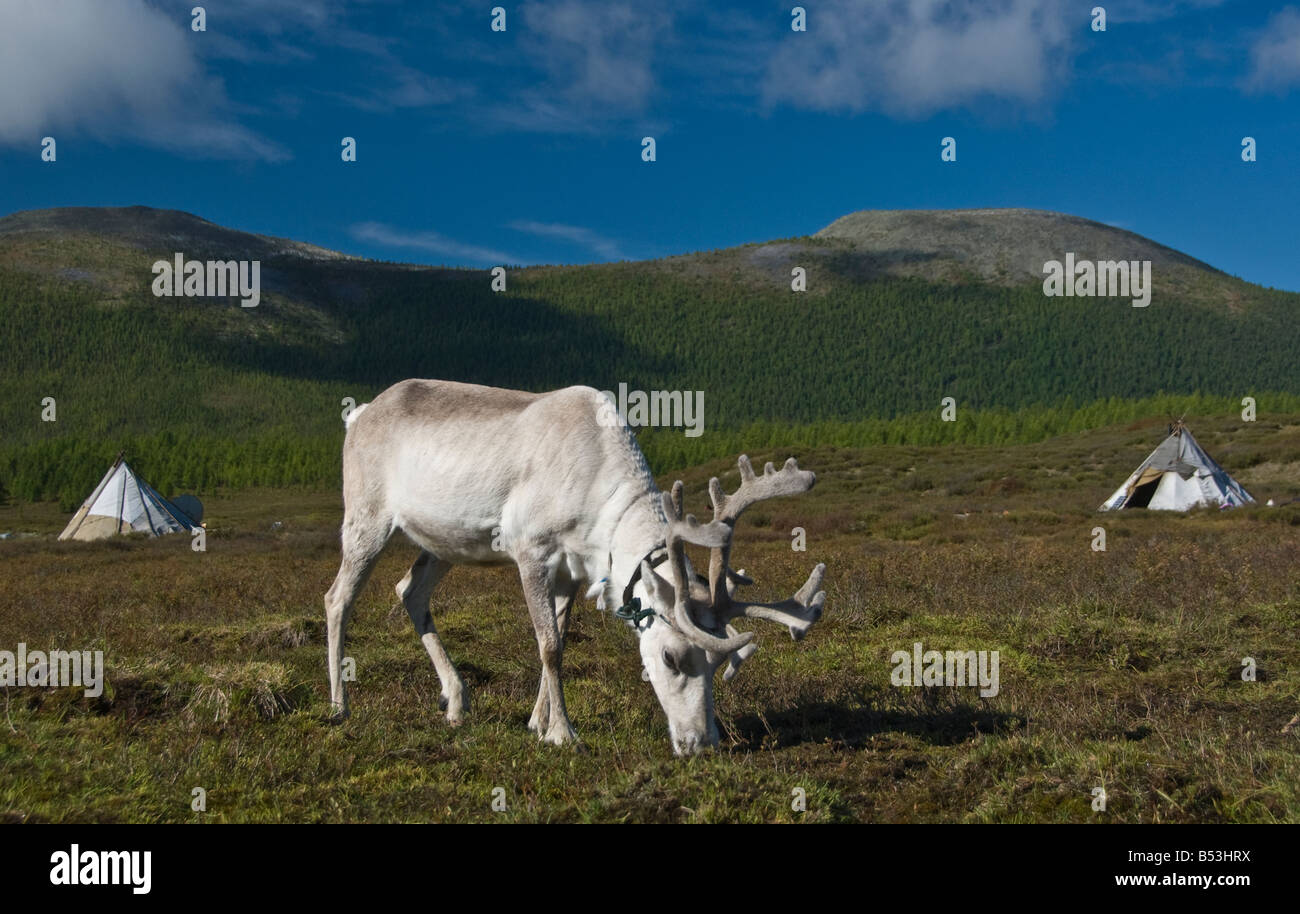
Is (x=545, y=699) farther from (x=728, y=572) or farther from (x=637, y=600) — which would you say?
(x=728, y=572)

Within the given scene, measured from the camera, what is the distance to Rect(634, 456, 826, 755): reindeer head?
20.6 feet

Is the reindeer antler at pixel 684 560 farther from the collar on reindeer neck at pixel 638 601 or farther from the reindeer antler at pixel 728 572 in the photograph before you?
the collar on reindeer neck at pixel 638 601

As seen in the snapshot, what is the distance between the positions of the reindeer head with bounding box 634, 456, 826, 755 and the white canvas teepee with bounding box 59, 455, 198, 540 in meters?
34.9

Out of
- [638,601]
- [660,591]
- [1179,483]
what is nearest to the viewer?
[660,591]

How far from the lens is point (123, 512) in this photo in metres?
36.9

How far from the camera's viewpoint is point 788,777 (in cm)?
573

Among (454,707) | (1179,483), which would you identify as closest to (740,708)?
(454,707)

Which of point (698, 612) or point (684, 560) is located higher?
point (684, 560)

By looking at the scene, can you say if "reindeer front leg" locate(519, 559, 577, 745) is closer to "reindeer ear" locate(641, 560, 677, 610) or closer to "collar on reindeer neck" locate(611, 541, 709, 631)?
"collar on reindeer neck" locate(611, 541, 709, 631)

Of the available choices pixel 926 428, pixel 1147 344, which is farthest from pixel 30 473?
pixel 1147 344

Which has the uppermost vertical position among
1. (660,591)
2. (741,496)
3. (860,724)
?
(741,496)

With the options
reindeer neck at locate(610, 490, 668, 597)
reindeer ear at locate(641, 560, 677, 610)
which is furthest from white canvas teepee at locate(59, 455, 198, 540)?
reindeer ear at locate(641, 560, 677, 610)

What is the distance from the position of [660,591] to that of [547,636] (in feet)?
3.99

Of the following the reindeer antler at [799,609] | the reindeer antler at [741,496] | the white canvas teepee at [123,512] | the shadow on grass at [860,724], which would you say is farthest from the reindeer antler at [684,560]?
the white canvas teepee at [123,512]
